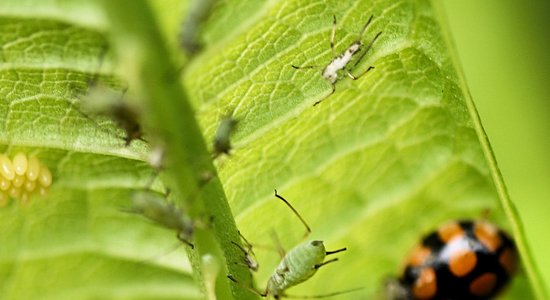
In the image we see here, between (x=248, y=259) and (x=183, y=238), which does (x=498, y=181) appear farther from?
(x=183, y=238)

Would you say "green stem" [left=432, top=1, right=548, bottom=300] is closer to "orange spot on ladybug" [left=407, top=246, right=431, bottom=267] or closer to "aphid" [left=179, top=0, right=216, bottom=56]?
"aphid" [left=179, top=0, right=216, bottom=56]

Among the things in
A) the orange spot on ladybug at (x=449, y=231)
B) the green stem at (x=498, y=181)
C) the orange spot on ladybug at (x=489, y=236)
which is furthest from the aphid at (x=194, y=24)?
the orange spot on ladybug at (x=489, y=236)

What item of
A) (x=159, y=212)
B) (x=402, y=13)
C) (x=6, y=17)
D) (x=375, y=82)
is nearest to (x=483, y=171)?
(x=375, y=82)

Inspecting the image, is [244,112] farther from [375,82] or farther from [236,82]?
[375,82]

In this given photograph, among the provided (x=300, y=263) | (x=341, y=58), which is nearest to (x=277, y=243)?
(x=300, y=263)

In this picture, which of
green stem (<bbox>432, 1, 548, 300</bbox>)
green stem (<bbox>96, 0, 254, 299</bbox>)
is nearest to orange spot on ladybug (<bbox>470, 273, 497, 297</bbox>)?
green stem (<bbox>432, 1, 548, 300</bbox>)

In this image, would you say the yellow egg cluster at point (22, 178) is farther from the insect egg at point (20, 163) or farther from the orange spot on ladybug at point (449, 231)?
the orange spot on ladybug at point (449, 231)
